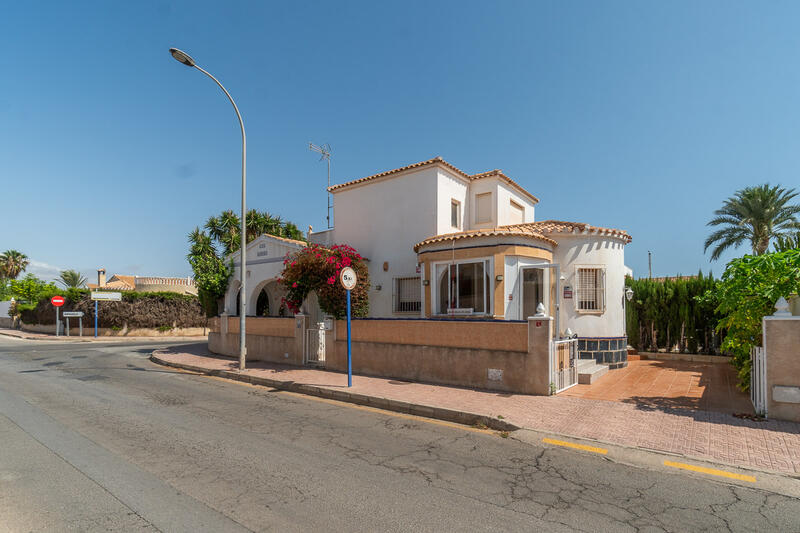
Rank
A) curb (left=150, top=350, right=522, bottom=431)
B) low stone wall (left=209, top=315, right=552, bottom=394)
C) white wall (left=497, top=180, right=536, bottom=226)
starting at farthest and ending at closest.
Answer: white wall (left=497, top=180, right=536, bottom=226) < low stone wall (left=209, top=315, right=552, bottom=394) < curb (left=150, top=350, right=522, bottom=431)

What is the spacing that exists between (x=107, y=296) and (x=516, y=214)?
26.3 m

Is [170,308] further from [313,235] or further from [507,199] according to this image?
[507,199]

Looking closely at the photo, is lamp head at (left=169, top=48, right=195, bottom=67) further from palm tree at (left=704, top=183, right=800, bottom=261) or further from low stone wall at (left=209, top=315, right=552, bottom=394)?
palm tree at (left=704, top=183, right=800, bottom=261)

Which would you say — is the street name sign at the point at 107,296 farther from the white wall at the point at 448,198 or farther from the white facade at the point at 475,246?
the white wall at the point at 448,198

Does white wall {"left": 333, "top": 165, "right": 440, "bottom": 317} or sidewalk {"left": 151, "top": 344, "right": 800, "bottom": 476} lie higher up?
white wall {"left": 333, "top": 165, "right": 440, "bottom": 317}

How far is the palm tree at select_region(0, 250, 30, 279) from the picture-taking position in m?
56.7

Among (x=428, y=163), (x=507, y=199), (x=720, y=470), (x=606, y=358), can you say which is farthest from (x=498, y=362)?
(x=507, y=199)

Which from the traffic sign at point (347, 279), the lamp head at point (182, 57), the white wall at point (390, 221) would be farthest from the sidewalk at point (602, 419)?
the lamp head at point (182, 57)

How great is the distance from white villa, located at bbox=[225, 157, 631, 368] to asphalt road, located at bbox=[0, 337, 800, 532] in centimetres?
582

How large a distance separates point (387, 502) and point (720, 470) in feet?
13.5

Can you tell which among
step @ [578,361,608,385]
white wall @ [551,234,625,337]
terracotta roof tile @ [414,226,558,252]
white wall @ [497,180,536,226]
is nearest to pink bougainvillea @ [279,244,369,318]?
terracotta roof tile @ [414,226,558,252]

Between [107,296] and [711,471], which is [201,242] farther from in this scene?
[711,471]

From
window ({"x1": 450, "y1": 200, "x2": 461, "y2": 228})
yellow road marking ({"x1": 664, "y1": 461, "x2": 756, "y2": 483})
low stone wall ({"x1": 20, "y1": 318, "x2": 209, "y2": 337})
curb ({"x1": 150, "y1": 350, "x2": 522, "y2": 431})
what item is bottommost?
low stone wall ({"x1": 20, "y1": 318, "x2": 209, "y2": 337})

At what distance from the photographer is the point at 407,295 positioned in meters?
15.5
